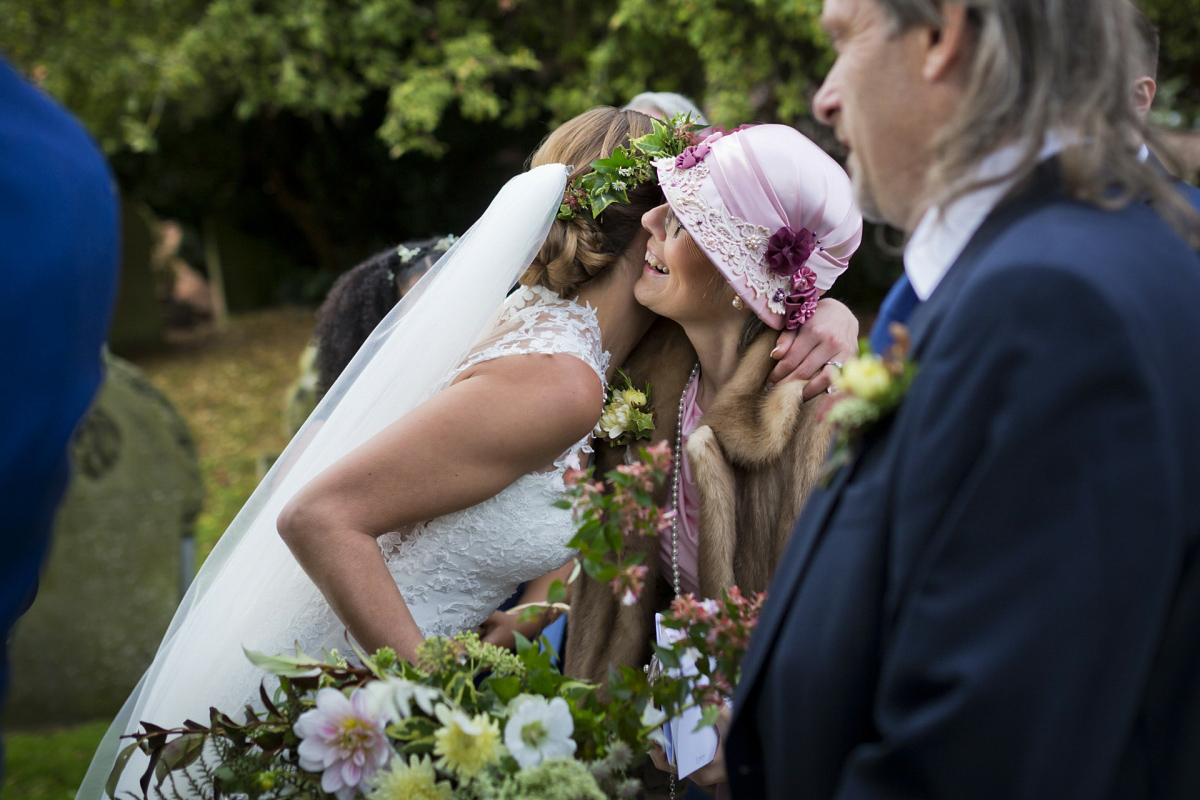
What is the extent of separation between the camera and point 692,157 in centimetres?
231

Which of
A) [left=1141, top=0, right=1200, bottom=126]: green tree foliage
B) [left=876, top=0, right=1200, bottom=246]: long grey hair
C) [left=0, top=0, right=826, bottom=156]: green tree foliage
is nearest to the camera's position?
[left=876, top=0, right=1200, bottom=246]: long grey hair

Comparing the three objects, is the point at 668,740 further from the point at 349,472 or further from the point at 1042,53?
the point at 1042,53

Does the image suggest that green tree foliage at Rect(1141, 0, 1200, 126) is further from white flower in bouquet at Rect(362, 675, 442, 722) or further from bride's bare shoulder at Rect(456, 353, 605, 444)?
white flower in bouquet at Rect(362, 675, 442, 722)

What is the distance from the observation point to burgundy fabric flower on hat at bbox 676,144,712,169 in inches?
91.0

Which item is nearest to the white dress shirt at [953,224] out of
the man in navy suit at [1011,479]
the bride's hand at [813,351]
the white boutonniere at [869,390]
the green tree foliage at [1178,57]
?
the man in navy suit at [1011,479]

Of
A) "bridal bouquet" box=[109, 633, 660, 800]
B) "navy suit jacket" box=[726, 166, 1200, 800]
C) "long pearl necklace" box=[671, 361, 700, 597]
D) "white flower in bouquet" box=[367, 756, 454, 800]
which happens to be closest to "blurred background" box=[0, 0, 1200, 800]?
"navy suit jacket" box=[726, 166, 1200, 800]

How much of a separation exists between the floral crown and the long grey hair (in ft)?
3.79

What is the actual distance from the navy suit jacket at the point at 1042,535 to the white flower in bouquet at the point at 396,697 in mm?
648

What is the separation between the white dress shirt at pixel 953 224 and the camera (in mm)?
1225

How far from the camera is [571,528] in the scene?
2.31 m

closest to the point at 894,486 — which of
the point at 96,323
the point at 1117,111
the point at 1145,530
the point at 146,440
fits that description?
the point at 1145,530

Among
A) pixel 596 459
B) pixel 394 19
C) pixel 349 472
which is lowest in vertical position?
pixel 394 19

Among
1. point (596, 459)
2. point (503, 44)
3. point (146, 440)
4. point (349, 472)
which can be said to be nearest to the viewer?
point (349, 472)

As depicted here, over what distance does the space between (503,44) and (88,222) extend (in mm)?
9805
